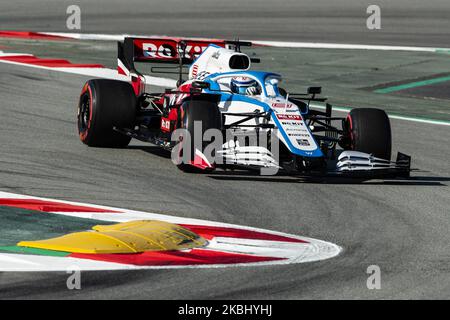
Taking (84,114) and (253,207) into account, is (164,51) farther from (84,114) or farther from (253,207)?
(253,207)

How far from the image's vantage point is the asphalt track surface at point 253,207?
7301 mm

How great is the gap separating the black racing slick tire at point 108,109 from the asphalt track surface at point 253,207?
22 centimetres

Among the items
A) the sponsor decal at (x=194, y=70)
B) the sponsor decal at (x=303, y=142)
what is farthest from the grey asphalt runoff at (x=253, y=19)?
the sponsor decal at (x=303, y=142)

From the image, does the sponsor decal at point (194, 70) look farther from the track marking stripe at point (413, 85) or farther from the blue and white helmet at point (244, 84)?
the track marking stripe at point (413, 85)

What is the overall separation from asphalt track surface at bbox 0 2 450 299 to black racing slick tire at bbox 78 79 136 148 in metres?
0.22

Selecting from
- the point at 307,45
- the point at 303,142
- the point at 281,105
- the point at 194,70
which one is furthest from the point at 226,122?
Answer: the point at 307,45

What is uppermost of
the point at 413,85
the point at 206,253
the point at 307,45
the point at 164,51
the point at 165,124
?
the point at 307,45

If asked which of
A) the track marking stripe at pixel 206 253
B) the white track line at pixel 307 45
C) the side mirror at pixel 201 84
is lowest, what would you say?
the track marking stripe at pixel 206 253

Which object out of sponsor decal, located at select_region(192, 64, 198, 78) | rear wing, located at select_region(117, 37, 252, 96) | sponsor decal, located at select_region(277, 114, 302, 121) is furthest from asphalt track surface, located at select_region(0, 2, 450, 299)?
sponsor decal, located at select_region(192, 64, 198, 78)

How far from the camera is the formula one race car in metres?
11.5

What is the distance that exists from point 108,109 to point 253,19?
20745mm

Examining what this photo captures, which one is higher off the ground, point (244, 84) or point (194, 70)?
point (194, 70)

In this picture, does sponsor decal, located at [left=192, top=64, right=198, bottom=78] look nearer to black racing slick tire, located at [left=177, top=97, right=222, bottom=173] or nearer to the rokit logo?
the rokit logo

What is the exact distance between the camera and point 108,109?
13.0 meters
